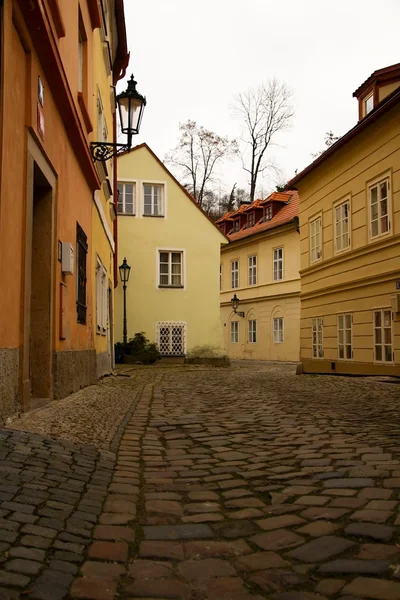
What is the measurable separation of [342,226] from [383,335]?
3.76 meters

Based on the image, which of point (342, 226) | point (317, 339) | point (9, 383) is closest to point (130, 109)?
point (9, 383)

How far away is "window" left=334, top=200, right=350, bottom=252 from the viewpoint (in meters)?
17.0

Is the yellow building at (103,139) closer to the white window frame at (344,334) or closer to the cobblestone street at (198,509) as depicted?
the white window frame at (344,334)

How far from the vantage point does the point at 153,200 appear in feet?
83.3

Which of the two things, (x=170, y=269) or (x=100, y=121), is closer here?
(x=100, y=121)

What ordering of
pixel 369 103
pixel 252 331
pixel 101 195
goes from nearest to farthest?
pixel 101 195 → pixel 369 103 → pixel 252 331

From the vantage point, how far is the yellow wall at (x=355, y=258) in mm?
14570

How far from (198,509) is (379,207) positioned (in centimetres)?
1300

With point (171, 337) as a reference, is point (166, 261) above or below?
above

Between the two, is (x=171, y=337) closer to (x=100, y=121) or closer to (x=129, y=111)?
(x=100, y=121)

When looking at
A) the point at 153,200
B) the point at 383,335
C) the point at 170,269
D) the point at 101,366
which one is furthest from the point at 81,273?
the point at 153,200

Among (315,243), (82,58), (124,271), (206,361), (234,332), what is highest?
(82,58)

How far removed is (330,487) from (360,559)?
1191 millimetres

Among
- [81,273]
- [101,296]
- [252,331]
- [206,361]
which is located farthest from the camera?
[252,331]
